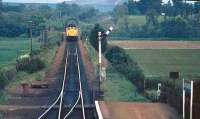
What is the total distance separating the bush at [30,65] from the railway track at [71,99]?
1.68 metres

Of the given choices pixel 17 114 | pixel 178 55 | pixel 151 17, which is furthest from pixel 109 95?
pixel 151 17

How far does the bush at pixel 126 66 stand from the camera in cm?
3164

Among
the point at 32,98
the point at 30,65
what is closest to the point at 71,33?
the point at 30,65

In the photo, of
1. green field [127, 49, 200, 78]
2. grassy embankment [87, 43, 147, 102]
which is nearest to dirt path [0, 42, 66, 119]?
grassy embankment [87, 43, 147, 102]

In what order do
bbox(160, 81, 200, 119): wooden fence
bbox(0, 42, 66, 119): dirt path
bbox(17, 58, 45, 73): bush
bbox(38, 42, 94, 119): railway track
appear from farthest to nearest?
1. bbox(17, 58, 45, 73): bush
2. bbox(0, 42, 66, 119): dirt path
3. bbox(38, 42, 94, 119): railway track
4. bbox(160, 81, 200, 119): wooden fence

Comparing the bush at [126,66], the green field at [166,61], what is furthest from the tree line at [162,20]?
the bush at [126,66]

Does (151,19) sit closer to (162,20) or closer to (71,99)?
(162,20)

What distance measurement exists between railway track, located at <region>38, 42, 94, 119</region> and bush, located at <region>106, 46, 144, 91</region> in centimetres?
262

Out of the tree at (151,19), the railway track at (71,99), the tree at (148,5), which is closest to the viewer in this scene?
the railway track at (71,99)

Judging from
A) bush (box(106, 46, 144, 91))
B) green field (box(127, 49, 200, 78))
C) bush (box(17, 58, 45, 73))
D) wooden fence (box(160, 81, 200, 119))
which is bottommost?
green field (box(127, 49, 200, 78))

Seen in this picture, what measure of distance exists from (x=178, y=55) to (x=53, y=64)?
18.3 meters

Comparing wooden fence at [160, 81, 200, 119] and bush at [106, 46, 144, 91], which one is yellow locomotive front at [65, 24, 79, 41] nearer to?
bush at [106, 46, 144, 91]

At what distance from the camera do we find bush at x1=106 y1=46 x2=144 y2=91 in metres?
31.6

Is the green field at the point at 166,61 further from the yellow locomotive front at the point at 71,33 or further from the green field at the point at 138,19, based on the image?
the green field at the point at 138,19
